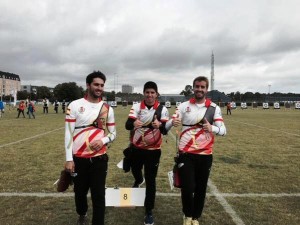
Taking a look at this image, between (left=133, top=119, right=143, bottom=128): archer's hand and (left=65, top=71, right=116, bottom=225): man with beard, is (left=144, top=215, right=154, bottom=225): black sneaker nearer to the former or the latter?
(left=65, top=71, right=116, bottom=225): man with beard

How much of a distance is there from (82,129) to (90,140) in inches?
6.8

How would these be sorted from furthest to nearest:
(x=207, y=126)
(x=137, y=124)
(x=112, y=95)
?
1. (x=112, y=95)
2. (x=137, y=124)
3. (x=207, y=126)

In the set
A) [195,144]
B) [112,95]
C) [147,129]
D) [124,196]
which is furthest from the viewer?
[112,95]

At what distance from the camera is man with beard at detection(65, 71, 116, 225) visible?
4.37 meters

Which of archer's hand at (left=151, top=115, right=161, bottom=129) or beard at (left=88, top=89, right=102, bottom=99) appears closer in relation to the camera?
beard at (left=88, top=89, right=102, bottom=99)

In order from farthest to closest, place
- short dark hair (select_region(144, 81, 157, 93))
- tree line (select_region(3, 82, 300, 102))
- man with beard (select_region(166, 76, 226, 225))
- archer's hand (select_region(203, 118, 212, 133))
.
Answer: tree line (select_region(3, 82, 300, 102)), short dark hair (select_region(144, 81, 157, 93)), man with beard (select_region(166, 76, 226, 225)), archer's hand (select_region(203, 118, 212, 133))

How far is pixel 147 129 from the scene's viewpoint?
530cm

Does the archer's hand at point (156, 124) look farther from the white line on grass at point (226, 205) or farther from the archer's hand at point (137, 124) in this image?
the white line on grass at point (226, 205)

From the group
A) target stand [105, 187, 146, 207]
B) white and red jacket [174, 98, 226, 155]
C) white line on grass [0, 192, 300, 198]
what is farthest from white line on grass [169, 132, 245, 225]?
target stand [105, 187, 146, 207]

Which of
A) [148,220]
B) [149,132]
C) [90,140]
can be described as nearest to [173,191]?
[148,220]

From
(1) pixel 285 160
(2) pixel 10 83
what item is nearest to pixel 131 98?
(1) pixel 285 160

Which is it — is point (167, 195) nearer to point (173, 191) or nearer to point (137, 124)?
point (173, 191)

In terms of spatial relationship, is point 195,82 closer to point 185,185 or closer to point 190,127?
point 190,127

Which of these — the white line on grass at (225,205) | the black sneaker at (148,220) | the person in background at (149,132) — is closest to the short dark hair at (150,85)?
the person in background at (149,132)
